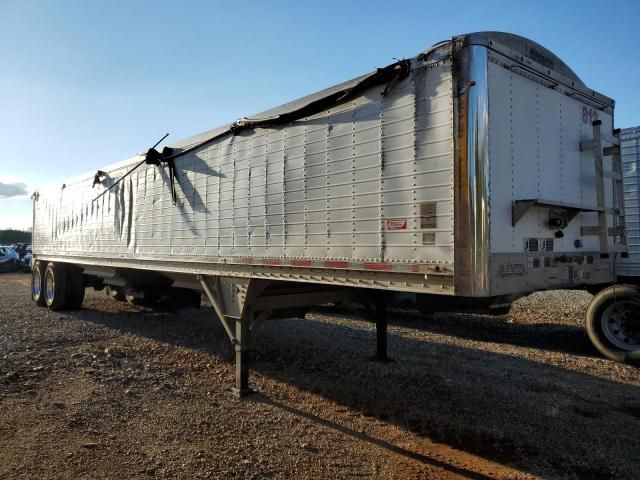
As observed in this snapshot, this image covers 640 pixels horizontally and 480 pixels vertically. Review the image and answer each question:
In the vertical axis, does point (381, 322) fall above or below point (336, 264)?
below

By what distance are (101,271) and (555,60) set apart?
9.59m

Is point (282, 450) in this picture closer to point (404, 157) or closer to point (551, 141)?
point (404, 157)

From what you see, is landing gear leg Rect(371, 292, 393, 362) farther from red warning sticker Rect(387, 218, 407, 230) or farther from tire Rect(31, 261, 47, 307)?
tire Rect(31, 261, 47, 307)

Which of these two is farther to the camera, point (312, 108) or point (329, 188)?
point (312, 108)

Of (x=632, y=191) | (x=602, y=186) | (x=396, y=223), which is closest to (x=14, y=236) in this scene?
(x=632, y=191)

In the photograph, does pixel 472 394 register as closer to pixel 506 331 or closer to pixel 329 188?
pixel 329 188

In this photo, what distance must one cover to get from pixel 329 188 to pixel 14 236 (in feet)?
209

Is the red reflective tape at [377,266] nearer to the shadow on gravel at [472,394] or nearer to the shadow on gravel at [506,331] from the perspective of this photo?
the shadow on gravel at [472,394]

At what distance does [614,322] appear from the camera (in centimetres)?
773

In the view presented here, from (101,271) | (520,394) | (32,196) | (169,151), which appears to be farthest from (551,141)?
(32,196)

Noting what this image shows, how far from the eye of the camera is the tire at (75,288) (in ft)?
41.8

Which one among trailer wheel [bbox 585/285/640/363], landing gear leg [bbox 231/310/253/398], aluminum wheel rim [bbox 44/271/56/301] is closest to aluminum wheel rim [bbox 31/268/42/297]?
aluminum wheel rim [bbox 44/271/56/301]

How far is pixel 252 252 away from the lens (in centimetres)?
586

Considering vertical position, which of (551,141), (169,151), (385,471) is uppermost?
(169,151)
